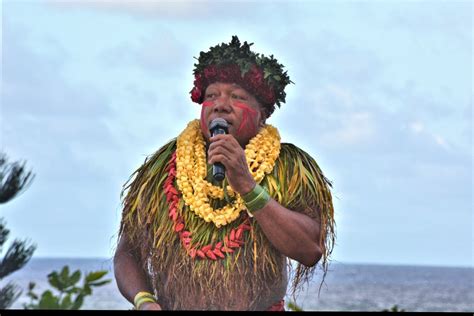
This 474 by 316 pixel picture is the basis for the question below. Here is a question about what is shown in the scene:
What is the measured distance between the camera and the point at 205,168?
16.8 feet

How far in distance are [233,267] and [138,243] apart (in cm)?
51

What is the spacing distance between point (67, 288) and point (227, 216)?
122 centimetres

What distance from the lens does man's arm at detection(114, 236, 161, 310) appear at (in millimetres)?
5219

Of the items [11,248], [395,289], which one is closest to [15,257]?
[11,248]

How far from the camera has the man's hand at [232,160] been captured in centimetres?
481

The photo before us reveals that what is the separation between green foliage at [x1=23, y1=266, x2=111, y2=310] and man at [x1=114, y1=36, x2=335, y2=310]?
3.79 feet

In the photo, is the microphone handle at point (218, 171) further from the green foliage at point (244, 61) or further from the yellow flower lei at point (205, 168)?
the green foliage at point (244, 61)

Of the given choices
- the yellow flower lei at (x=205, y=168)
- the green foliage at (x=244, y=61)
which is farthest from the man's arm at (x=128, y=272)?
the green foliage at (x=244, y=61)

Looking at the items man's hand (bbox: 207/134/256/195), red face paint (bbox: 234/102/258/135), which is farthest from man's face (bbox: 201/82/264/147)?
man's hand (bbox: 207/134/256/195)

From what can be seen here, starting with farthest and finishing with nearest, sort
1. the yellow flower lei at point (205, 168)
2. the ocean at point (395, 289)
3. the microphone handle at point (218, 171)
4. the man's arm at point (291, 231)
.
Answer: the ocean at point (395, 289) → the yellow flower lei at point (205, 168) → the man's arm at point (291, 231) → the microphone handle at point (218, 171)

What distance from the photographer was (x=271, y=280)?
202 inches

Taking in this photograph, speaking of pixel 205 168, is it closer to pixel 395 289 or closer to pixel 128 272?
pixel 128 272

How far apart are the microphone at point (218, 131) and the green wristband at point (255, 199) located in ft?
0.51

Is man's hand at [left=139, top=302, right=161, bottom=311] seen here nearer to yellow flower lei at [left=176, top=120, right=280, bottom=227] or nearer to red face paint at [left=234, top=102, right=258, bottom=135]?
yellow flower lei at [left=176, top=120, right=280, bottom=227]
